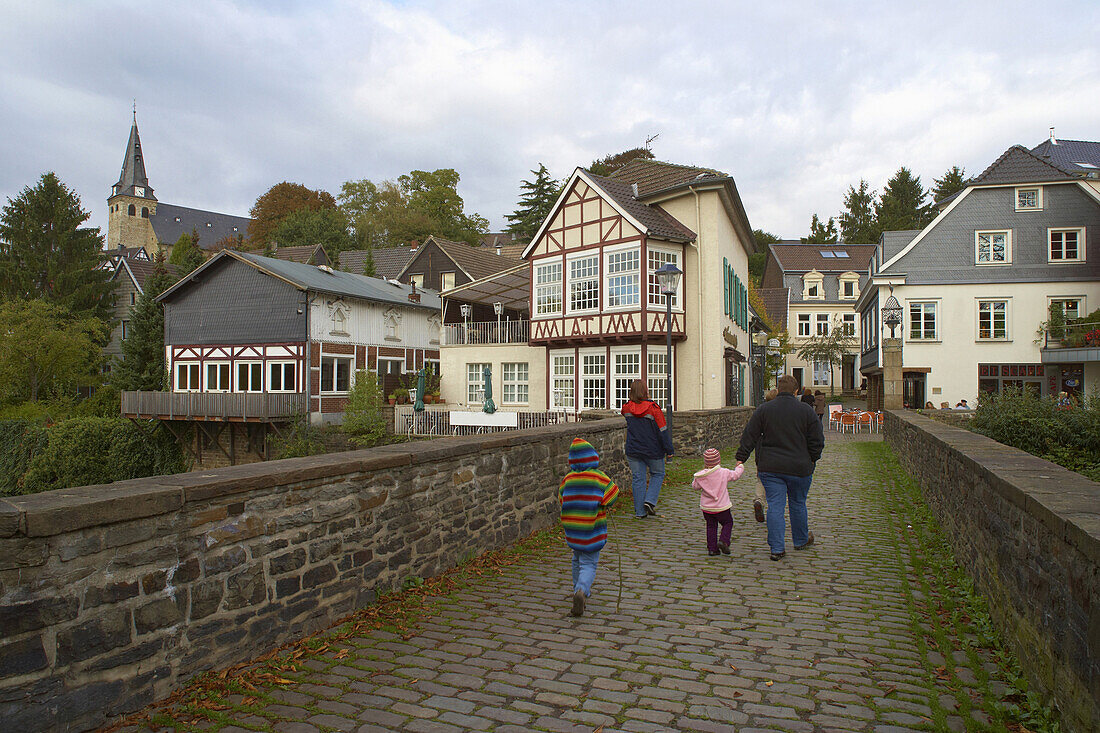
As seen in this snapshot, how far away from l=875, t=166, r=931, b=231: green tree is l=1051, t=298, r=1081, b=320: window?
39.2 meters

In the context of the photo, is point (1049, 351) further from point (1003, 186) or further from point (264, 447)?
point (264, 447)

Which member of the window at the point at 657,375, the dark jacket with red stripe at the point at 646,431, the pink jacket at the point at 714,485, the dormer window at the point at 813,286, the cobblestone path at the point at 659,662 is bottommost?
the cobblestone path at the point at 659,662

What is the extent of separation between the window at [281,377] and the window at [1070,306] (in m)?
33.1

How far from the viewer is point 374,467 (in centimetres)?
534

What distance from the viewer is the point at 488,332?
→ 2961 cm

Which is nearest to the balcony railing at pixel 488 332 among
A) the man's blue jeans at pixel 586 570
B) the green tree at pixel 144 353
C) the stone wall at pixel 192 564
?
the green tree at pixel 144 353

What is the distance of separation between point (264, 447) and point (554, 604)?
2849 centimetres

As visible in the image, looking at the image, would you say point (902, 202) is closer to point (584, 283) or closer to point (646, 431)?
point (584, 283)

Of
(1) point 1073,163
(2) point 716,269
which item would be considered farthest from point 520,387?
(1) point 1073,163

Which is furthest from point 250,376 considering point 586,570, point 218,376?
point 586,570

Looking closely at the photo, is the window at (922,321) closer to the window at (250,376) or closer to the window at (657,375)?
the window at (657,375)

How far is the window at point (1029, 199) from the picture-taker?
30.7m

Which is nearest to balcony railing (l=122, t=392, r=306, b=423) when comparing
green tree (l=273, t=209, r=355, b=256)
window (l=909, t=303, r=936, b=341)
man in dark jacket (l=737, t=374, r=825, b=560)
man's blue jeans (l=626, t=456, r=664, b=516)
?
man's blue jeans (l=626, t=456, r=664, b=516)

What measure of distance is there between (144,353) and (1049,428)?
4022cm
